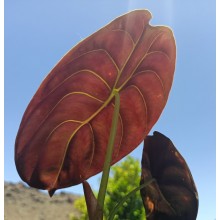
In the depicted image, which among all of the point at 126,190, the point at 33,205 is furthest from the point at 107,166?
the point at 33,205

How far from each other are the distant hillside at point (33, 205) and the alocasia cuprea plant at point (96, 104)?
13.0m

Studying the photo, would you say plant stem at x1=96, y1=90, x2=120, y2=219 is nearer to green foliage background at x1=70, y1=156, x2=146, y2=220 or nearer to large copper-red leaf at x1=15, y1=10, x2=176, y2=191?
large copper-red leaf at x1=15, y1=10, x2=176, y2=191

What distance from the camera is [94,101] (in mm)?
1458

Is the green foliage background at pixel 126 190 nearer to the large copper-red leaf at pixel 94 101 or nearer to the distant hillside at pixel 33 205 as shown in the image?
the large copper-red leaf at pixel 94 101

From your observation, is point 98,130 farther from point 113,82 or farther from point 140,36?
point 140,36

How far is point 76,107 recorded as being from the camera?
1.43 m

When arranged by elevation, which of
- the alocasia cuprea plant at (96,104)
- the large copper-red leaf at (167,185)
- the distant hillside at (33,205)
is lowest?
the distant hillside at (33,205)

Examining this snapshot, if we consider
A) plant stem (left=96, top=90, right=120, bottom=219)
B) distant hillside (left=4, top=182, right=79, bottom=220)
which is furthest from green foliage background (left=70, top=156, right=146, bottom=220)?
distant hillside (left=4, top=182, right=79, bottom=220)

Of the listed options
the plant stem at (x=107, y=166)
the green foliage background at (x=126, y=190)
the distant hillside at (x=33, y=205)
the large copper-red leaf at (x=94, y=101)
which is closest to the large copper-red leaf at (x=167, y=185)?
the large copper-red leaf at (x=94, y=101)

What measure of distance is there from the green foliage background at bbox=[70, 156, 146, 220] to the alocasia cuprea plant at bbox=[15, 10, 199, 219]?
10.9 feet

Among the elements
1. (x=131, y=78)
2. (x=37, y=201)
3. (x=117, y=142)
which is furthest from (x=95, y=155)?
(x=37, y=201)

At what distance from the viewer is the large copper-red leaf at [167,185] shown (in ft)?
4.98

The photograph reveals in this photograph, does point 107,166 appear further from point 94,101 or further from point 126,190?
point 126,190

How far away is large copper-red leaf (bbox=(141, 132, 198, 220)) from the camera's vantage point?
4.98 ft
